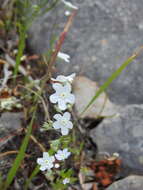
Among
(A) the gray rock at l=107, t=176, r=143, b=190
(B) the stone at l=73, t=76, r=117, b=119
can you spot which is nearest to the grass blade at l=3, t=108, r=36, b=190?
(A) the gray rock at l=107, t=176, r=143, b=190

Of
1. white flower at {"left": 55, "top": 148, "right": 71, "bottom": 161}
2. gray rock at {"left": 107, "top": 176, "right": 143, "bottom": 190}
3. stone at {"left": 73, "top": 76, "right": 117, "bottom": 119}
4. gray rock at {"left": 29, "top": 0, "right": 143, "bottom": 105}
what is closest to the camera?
white flower at {"left": 55, "top": 148, "right": 71, "bottom": 161}

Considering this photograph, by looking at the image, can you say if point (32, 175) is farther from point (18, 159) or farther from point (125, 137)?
point (125, 137)

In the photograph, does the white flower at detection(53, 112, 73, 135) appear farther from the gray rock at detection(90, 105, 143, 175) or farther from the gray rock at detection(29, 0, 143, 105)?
the gray rock at detection(29, 0, 143, 105)

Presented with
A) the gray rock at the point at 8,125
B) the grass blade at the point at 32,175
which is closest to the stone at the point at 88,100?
the gray rock at the point at 8,125

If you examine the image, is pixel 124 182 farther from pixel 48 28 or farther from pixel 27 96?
pixel 48 28

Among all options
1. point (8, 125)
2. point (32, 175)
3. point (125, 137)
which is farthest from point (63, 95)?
point (125, 137)

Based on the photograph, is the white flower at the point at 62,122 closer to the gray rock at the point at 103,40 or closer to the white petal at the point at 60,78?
the white petal at the point at 60,78
